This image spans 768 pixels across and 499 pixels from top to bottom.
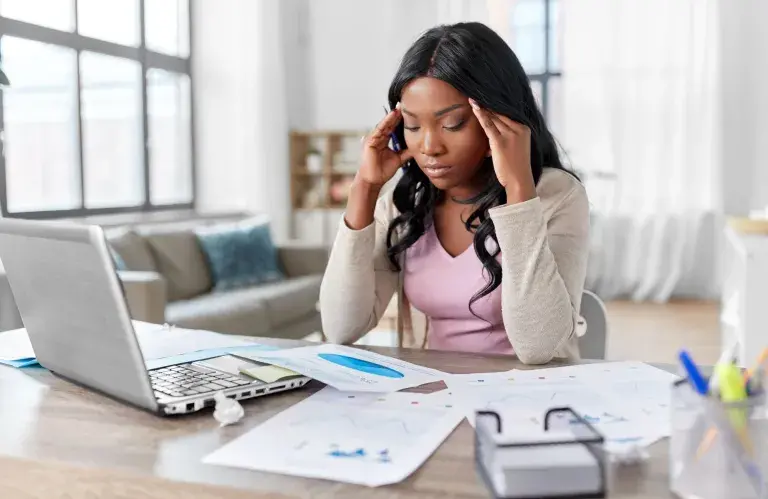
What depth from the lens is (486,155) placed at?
1.42 metres

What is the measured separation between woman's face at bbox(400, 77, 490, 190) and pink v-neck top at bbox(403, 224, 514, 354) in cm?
21

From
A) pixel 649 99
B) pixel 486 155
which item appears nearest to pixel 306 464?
pixel 486 155

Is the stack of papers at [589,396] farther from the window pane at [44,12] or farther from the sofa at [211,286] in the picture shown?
the window pane at [44,12]

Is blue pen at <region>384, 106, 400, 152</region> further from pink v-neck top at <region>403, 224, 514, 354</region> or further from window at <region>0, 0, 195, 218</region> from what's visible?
window at <region>0, 0, 195, 218</region>

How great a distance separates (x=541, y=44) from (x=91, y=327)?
5.67m

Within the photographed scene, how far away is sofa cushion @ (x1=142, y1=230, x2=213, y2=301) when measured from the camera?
4078 mm

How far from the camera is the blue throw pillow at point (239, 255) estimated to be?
14.0 feet

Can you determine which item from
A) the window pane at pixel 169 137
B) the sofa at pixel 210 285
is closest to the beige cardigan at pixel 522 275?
the sofa at pixel 210 285

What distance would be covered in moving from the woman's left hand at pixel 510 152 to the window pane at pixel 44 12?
11.7 feet

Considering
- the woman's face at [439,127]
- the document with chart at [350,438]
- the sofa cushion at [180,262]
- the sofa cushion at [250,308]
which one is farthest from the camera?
the sofa cushion at [180,262]

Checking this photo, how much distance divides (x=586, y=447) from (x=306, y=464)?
245mm

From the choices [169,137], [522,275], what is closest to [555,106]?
[169,137]

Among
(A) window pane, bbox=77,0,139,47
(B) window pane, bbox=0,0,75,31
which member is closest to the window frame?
(A) window pane, bbox=77,0,139,47

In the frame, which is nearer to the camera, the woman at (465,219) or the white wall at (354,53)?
the woman at (465,219)
